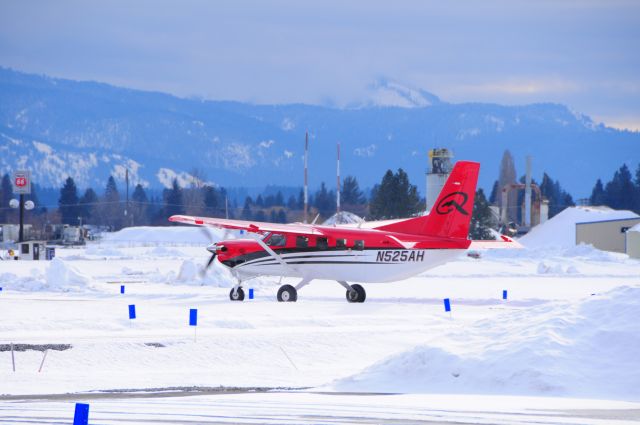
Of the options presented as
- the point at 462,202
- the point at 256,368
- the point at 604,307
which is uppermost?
the point at 462,202

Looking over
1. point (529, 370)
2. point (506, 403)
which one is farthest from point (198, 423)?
point (529, 370)

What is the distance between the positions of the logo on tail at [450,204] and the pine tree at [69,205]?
15414 centimetres

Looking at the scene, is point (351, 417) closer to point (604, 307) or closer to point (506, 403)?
point (506, 403)

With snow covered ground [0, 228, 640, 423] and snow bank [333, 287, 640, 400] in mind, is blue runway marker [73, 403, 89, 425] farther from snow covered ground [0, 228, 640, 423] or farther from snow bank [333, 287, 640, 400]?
snow bank [333, 287, 640, 400]

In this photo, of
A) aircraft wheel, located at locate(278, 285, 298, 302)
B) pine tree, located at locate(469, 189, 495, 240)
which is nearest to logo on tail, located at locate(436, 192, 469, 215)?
aircraft wheel, located at locate(278, 285, 298, 302)

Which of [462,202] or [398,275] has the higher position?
[462,202]

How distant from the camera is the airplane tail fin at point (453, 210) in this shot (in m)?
34.0

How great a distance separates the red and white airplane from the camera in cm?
3362

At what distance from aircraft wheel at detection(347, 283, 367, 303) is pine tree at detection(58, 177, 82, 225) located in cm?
15248

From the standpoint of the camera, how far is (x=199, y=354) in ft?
73.7

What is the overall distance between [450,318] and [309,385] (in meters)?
11.2

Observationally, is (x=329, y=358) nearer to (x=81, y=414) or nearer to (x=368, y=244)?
(x=368, y=244)

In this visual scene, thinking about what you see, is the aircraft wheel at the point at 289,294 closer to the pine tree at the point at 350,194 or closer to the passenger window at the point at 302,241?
the passenger window at the point at 302,241

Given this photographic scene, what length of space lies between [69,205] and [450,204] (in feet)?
512
